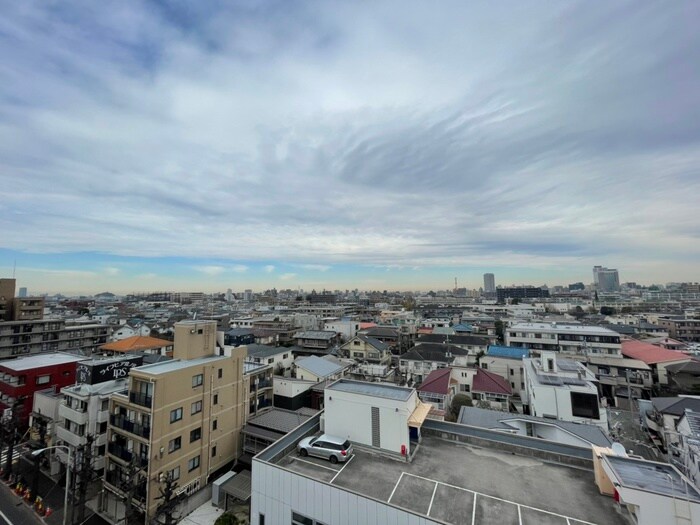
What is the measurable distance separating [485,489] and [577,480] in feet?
9.73

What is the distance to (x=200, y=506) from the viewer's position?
699 inches

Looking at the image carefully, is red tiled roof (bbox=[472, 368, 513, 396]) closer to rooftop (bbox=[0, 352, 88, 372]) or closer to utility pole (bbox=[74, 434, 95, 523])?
utility pole (bbox=[74, 434, 95, 523])

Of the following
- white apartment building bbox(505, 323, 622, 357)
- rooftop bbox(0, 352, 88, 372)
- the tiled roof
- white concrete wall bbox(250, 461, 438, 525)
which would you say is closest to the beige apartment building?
white concrete wall bbox(250, 461, 438, 525)

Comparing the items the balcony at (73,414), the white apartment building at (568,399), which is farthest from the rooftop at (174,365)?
the white apartment building at (568,399)

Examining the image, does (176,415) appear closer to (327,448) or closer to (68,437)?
(68,437)

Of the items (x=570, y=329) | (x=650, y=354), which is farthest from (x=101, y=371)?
(x=650, y=354)

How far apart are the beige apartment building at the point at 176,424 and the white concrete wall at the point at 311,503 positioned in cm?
1026

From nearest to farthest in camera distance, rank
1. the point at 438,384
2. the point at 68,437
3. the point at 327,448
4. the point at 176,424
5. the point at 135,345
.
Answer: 1. the point at 327,448
2. the point at 176,424
3. the point at 68,437
4. the point at 438,384
5. the point at 135,345

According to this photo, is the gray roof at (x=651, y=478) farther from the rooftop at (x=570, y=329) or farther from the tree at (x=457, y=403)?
the rooftop at (x=570, y=329)

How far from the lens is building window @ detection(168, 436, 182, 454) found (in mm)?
17047

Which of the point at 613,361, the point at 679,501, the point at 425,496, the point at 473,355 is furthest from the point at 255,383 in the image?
the point at 613,361

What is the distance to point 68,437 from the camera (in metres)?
19.9

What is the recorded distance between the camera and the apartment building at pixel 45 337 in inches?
1503

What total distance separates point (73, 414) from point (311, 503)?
19836mm
